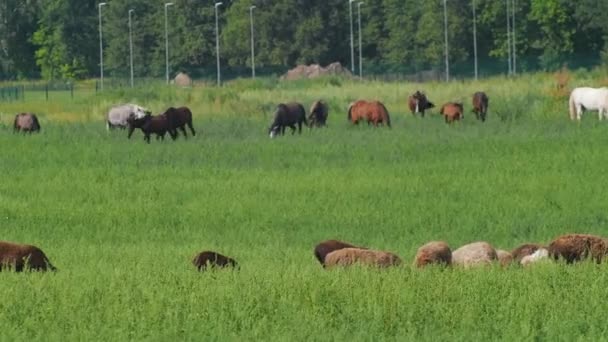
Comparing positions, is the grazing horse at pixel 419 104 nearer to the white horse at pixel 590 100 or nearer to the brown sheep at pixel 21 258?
the white horse at pixel 590 100

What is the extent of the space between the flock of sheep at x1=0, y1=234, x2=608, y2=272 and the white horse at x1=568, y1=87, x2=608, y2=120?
30293mm

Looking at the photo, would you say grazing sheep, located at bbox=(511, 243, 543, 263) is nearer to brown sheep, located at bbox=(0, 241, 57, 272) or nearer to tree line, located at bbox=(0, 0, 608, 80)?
brown sheep, located at bbox=(0, 241, 57, 272)

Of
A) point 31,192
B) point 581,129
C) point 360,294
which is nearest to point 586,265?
point 360,294

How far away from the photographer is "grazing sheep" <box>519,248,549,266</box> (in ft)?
56.4

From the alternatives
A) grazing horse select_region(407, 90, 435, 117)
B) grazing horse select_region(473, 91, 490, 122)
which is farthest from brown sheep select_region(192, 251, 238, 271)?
grazing horse select_region(407, 90, 435, 117)

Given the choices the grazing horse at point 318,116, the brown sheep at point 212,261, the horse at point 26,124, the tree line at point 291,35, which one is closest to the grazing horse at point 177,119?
the grazing horse at point 318,116

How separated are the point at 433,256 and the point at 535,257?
43.0 inches

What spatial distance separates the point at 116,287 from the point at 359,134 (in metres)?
28.1

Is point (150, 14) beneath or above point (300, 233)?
above

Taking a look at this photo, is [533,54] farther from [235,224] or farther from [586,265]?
[586,265]

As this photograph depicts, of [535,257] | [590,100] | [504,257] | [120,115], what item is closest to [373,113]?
[590,100]

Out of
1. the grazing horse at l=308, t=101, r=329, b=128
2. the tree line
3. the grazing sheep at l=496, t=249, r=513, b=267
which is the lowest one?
the grazing sheep at l=496, t=249, r=513, b=267

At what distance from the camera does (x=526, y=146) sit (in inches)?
1394

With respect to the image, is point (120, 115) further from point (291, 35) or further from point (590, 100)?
point (291, 35)
